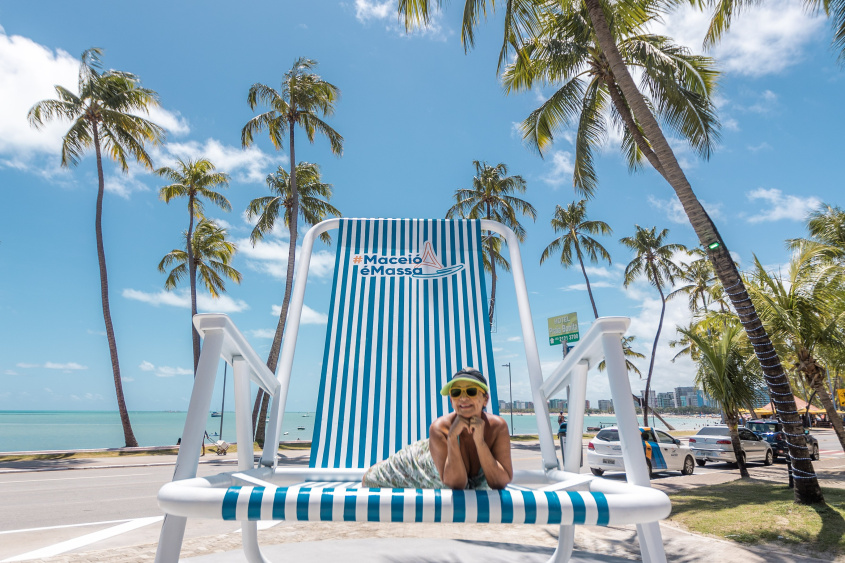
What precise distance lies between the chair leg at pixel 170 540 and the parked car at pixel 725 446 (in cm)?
1714

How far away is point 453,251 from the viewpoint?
356 cm

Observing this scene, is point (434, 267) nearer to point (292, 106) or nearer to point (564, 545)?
point (564, 545)

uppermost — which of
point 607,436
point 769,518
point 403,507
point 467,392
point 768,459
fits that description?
point 467,392

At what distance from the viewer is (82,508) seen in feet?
23.5

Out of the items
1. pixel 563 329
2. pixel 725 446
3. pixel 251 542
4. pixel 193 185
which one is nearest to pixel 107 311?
pixel 193 185

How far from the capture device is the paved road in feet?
16.1

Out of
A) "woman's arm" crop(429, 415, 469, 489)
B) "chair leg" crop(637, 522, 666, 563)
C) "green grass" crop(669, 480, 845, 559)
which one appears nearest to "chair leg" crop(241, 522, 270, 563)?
"woman's arm" crop(429, 415, 469, 489)

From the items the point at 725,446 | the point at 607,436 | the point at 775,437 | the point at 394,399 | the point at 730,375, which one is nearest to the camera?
the point at 394,399

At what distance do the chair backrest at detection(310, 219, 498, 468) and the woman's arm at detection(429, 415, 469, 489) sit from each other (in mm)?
1102

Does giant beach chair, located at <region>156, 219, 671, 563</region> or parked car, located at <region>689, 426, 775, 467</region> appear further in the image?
parked car, located at <region>689, 426, 775, 467</region>

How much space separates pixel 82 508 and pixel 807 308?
38.9 ft

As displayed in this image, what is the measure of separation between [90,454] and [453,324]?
60.4ft

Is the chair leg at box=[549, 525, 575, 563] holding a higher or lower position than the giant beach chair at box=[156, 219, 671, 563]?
lower

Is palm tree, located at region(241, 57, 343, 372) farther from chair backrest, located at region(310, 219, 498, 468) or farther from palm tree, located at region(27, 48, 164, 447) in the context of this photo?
→ chair backrest, located at region(310, 219, 498, 468)
